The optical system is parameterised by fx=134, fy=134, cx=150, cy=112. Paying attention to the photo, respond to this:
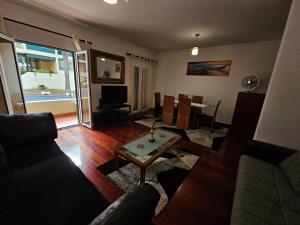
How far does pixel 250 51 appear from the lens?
3883 millimetres

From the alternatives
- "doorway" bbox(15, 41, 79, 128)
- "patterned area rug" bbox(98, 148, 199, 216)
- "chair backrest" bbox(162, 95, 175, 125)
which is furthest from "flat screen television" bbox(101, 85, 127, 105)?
"patterned area rug" bbox(98, 148, 199, 216)

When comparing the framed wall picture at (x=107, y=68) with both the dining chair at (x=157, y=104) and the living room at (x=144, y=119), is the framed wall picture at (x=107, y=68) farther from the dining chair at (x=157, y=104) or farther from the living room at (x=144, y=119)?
the dining chair at (x=157, y=104)

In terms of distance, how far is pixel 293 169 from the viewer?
4.33ft

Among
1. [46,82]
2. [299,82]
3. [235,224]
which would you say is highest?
[299,82]

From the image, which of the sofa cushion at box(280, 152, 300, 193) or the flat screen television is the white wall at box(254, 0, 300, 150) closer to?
the sofa cushion at box(280, 152, 300, 193)

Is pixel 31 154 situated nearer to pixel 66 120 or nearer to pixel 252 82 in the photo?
pixel 66 120

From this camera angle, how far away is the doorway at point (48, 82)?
13.6ft

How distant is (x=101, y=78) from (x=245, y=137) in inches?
→ 170

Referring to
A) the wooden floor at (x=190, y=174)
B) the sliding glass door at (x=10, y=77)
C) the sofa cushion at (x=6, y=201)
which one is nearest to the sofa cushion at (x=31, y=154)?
the sofa cushion at (x=6, y=201)

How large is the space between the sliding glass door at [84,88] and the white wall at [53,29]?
0.32 m

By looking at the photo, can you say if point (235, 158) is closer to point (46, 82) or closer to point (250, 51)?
point (250, 51)

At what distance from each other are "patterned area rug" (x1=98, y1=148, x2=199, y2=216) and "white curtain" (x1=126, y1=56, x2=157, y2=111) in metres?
3.28

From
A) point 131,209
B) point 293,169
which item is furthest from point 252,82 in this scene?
point 131,209

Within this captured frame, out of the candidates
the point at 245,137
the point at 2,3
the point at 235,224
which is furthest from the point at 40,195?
the point at 245,137
